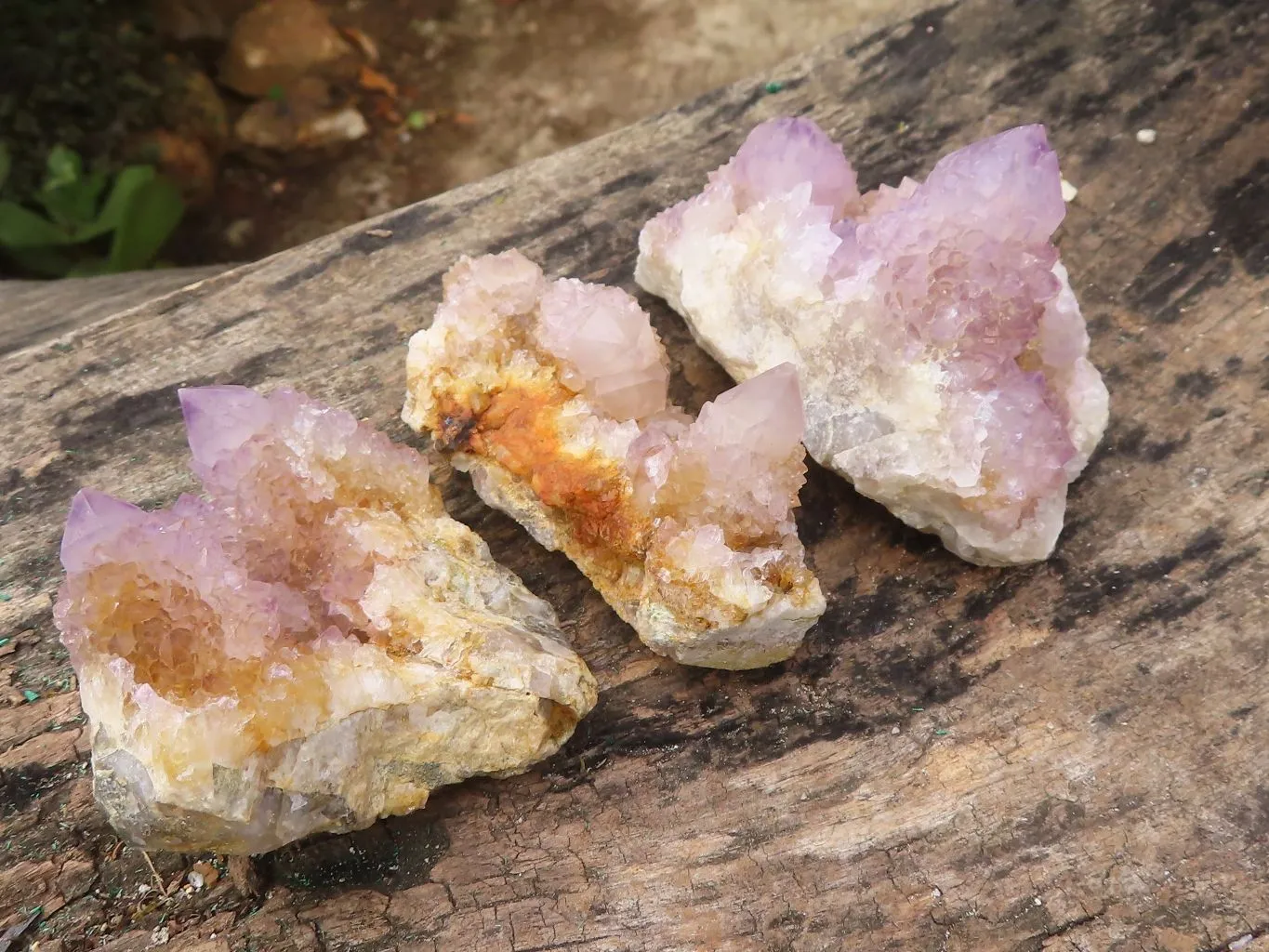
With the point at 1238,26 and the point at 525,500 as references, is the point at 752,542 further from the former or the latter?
the point at 1238,26

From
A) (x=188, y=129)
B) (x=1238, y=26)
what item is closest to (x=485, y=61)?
(x=188, y=129)

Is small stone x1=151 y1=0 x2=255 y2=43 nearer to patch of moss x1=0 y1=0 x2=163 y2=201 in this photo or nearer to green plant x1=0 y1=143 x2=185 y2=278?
patch of moss x1=0 y1=0 x2=163 y2=201

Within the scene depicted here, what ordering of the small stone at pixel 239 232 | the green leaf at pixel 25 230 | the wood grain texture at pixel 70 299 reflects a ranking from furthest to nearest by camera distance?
the small stone at pixel 239 232 < the green leaf at pixel 25 230 < the wood grain texture at pixel 70 299

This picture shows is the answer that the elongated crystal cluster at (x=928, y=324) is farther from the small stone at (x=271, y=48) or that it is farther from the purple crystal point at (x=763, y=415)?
the small stone at (x=271, y=48)

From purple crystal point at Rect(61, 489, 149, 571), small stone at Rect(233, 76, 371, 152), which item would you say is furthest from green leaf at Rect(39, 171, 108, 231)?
purple crystal point at Rect(61, 489, 149, 571)

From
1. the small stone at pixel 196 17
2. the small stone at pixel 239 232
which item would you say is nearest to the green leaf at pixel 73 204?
the small stone at pixel 239 232

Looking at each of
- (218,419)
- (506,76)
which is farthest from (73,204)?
(218,419)
